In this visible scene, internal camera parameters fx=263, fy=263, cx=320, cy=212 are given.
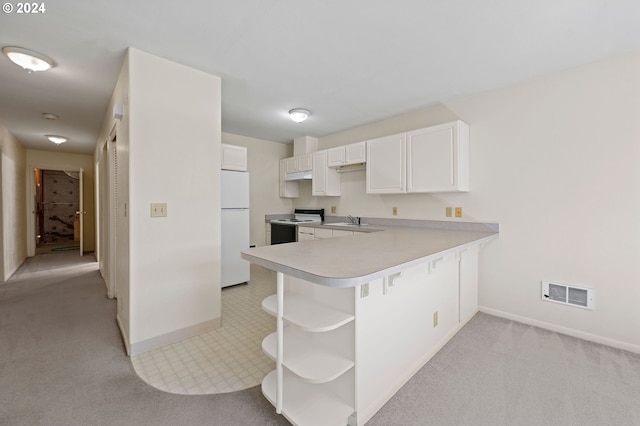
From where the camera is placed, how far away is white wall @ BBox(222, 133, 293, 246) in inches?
185

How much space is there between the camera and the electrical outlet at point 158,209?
6.81 feet

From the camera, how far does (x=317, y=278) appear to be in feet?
3.55

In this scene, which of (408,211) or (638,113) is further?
(408,211)

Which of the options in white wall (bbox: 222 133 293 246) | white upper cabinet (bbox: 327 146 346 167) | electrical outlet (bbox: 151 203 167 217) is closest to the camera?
electrical outlet (bbox: 151 203 167 217)

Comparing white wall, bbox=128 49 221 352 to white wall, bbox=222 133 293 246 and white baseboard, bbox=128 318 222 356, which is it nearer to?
white baseboard, bbox=128 318 222 356

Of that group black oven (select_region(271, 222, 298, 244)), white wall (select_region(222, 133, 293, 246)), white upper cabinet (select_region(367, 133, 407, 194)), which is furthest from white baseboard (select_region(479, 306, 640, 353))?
white wall (select_region(222, 133, 293, 246))

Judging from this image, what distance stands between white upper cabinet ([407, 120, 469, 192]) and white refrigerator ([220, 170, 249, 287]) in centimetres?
222

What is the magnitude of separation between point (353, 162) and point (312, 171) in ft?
2.83

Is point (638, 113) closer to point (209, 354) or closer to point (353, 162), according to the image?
point (353, 162)

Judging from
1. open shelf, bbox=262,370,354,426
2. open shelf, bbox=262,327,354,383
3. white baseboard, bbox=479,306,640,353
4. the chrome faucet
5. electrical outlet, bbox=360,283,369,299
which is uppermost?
the chrome faucet

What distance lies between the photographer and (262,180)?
4828 millimetres

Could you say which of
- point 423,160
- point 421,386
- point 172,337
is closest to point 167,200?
point 172,337

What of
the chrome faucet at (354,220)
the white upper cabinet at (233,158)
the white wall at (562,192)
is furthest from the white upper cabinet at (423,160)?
the white upper cabinet at (233,158)

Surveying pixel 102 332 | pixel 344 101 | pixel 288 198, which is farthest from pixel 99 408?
pixel 288 198
